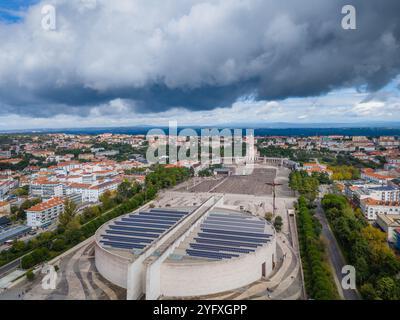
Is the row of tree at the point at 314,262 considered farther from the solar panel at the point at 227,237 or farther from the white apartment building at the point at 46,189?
the white apartment building at the point at 46,189

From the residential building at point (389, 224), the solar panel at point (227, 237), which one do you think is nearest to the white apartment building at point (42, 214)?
the solar panel at point (227, 237)

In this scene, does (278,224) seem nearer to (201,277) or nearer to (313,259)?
(313,259)

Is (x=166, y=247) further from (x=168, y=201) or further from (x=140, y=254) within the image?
(x=168, y=201)

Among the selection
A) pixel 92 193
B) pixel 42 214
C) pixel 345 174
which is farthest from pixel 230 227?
pixel 345 174

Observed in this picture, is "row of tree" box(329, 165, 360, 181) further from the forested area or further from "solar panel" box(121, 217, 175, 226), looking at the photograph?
"solar panel" box(121, 217, 175, 226)

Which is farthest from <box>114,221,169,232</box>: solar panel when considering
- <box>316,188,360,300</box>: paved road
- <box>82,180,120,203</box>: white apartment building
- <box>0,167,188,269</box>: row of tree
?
<box>82,180,120,203</box>: white apartment building

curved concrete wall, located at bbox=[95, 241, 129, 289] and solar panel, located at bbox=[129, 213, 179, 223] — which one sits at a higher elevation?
solar panel, located at bbox=[129, 213, 179, 223]
